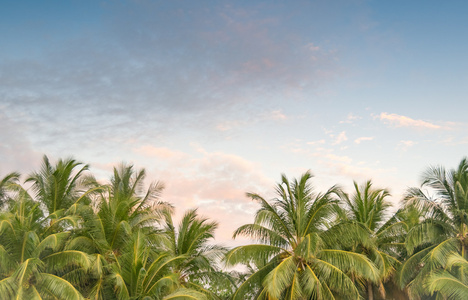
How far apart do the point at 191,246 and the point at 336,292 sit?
7537mm

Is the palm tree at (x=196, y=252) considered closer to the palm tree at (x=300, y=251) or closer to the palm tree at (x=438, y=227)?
the palm tree at (x=300, y=251)

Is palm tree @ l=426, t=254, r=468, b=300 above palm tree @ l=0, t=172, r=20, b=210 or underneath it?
underneath

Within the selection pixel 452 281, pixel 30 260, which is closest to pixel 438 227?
pixel 452 281

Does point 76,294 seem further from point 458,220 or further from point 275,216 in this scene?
point 458,220

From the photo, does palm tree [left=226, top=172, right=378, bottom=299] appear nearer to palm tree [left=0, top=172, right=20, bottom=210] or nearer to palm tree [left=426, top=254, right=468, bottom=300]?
palm tree [left=426, top=254, right=468, bottom=300]

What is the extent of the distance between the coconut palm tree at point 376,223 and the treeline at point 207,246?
81mm

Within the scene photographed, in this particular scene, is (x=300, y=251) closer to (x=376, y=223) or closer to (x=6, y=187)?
(x=376, y=223)

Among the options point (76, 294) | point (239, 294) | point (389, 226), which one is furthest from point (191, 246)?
point (389, 226)

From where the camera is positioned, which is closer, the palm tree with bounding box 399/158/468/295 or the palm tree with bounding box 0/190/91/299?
the palm tree with bounding box 0/190/91/299

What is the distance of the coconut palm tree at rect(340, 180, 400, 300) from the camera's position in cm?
2638

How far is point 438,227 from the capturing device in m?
23.5

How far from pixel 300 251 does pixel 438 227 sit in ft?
22.8

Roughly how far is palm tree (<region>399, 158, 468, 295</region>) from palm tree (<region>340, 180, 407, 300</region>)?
7.97ft

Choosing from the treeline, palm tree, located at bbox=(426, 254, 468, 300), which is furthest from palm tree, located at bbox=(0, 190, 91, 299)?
palm tree, located at bbox=(426, 254, 468, 300)
